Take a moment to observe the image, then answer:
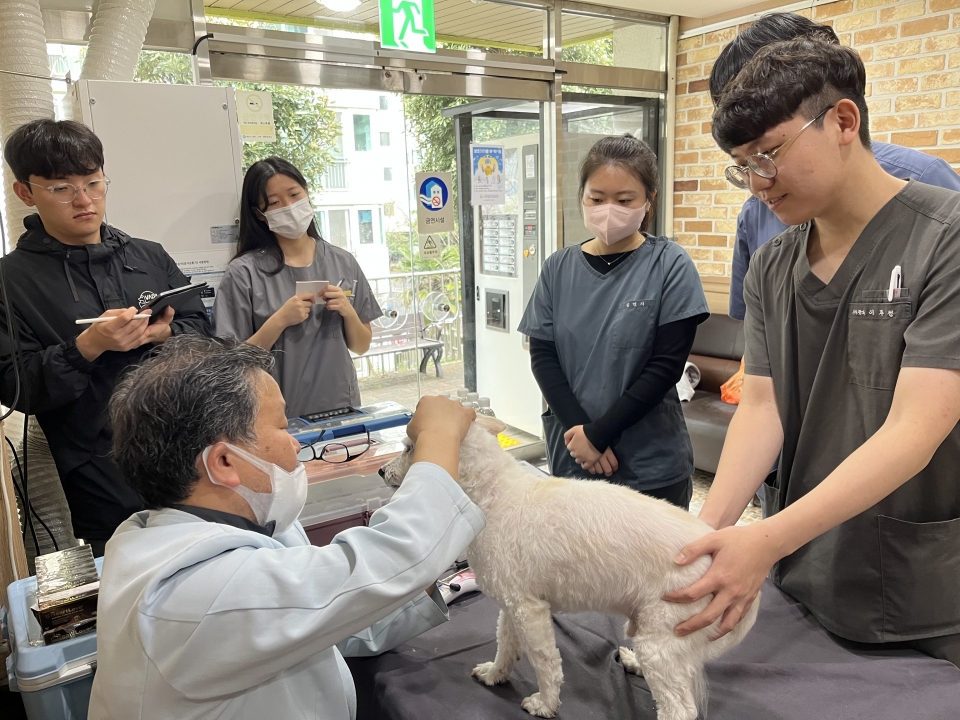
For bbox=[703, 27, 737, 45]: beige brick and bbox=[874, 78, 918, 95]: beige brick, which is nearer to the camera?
bbox=[874, 78, 918, 95]: beige brick

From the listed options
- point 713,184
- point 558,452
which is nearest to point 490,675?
point 558,452

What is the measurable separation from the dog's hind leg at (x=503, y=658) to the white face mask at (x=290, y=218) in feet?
5.71

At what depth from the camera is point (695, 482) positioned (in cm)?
417

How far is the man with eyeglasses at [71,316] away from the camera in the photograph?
6.08 feet

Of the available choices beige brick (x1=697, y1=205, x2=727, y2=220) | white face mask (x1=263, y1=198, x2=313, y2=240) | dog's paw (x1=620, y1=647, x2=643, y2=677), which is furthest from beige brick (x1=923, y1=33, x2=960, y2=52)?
dog's paw (x1=620, y1=647, x2=643, y2=677)

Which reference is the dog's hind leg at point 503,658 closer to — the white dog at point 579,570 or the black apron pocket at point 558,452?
the white dog at point 579,570

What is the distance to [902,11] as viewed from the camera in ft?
11.7

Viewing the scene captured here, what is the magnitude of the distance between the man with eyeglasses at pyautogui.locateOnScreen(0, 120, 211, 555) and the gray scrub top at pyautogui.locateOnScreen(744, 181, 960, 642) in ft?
5.51

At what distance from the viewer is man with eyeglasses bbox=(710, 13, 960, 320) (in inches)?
58.1

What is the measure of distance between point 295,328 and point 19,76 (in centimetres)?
125

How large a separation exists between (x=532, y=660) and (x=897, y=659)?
630 mm

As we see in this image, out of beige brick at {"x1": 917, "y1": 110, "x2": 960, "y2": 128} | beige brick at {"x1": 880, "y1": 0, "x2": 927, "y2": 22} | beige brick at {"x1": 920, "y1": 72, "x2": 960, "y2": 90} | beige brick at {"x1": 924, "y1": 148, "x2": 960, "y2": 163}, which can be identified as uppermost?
beige brick at {"x1": 880, "y1": 0, "x2": 927, "y2": 22}

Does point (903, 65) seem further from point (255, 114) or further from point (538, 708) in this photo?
point (538, 708)

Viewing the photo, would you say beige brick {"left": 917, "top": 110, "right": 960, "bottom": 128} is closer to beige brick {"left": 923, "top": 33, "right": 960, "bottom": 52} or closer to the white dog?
beige brick {"left": 923, "top": 33, "right": 960, "bottom": 52}
